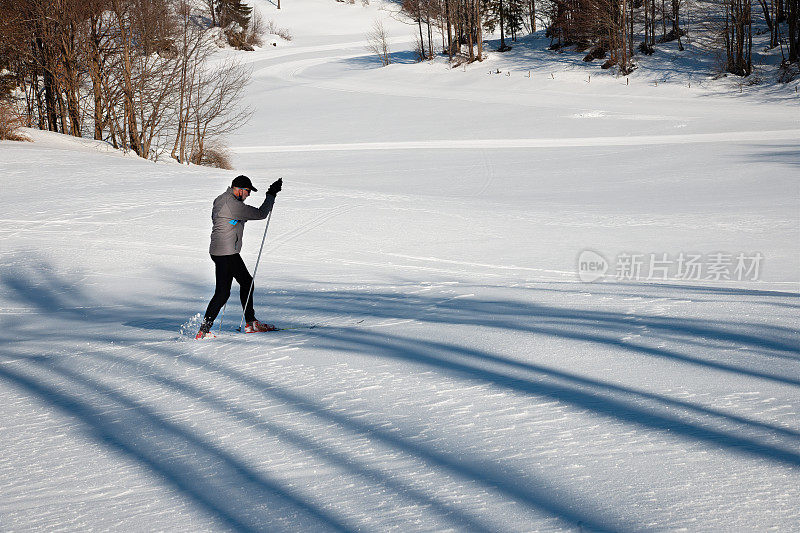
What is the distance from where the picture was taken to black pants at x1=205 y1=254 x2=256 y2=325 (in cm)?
703

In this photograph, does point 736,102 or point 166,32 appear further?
point 736,102

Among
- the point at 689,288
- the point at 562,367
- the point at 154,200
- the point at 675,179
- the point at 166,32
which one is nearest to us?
the point at 562,367

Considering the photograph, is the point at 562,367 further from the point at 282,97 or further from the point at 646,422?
the point at 282,97

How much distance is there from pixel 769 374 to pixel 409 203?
38.3ft

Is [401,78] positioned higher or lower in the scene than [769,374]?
higher

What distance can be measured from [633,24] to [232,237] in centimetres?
4896

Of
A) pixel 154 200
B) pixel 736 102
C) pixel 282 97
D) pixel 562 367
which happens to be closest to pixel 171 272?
pixel 154 200

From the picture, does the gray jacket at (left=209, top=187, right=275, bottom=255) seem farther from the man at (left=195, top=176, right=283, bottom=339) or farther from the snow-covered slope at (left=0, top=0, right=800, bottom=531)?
the snow-covered slope at (left=0, top=0, right=800, bottom=531)

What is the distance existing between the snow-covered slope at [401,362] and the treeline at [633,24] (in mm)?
25638

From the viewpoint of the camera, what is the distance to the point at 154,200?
15562 millimetres

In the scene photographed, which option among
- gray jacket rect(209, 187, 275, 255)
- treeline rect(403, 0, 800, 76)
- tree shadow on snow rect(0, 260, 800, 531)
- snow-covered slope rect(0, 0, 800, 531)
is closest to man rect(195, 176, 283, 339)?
gray jacket rect(209, 187, 275, 255)

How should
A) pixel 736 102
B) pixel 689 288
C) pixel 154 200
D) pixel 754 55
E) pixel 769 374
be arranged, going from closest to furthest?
pixel 769 374, pixel 689 288, pixel 154 200, pixel 736 102, pixel 754 55

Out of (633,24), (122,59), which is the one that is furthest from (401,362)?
(633,24)

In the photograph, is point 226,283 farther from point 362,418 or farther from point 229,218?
point 362,418
